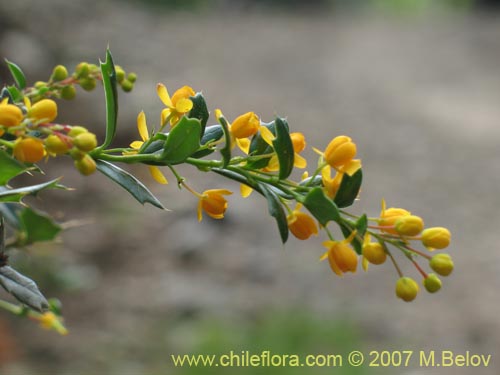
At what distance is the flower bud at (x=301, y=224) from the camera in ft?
1.88

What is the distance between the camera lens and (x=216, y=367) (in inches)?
93.7

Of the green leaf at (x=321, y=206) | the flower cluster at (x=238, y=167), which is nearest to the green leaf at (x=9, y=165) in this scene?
the flower cluster at (x=238, y=167)

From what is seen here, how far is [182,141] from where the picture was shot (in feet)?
1.84

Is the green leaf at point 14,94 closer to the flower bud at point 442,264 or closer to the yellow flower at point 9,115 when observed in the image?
the yellow flower at point 9,115

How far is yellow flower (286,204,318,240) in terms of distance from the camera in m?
0.57

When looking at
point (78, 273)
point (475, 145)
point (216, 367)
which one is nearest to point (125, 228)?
point (78, 273)

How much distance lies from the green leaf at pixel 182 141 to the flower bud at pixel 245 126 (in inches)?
1.5

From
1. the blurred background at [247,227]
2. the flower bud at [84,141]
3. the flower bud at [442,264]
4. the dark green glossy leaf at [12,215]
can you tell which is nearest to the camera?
the flower bud at [84,141]

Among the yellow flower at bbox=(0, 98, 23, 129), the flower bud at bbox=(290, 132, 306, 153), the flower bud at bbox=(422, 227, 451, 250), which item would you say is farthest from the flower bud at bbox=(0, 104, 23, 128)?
the flower bud at bbox=(422, 227, 451, 250)

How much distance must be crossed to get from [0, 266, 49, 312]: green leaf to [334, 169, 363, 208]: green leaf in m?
0.28

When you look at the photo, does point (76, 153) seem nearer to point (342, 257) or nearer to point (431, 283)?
point (342, 257)

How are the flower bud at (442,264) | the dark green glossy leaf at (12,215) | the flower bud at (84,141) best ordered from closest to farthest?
the flower bud at (84,141) → the flower bud at (442,264) → the dark green glossy leaf at (12,215)

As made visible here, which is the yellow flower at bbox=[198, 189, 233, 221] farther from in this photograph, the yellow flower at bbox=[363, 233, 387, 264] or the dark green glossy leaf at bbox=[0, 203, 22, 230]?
the dark green glossy leaf at bbox=[0, 203, 22, 230]

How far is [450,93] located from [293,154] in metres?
6.70
